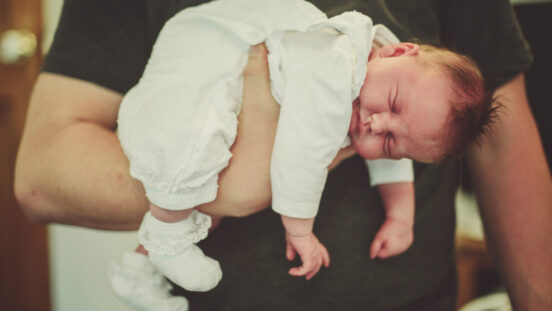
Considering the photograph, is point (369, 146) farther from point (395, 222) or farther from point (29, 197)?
point (29, 197)

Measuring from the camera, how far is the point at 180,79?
1.79 ft

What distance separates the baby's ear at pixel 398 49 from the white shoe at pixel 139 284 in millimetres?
489

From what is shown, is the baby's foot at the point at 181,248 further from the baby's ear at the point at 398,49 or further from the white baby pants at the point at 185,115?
the baby's ear at the point at 398,49

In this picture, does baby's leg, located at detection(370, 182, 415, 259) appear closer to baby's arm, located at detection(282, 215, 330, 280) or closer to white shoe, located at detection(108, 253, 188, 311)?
baby's arm, located at detection(282, 215, 330, 280)

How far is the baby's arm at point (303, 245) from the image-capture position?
59 centimetres

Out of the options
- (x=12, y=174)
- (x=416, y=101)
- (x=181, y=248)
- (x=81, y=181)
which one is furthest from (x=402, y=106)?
(x=12, y=174)

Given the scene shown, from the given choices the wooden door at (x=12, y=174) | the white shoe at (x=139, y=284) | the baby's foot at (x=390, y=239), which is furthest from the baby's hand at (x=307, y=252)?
the wooden door at (x=12, y=174)

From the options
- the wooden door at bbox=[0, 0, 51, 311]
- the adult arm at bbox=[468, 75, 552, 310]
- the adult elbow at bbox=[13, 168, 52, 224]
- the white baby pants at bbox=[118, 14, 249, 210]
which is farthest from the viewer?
the wooden door at bbox=[0, 0, 51, 311]

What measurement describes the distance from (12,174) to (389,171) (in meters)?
1.37

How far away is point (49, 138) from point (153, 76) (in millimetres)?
207

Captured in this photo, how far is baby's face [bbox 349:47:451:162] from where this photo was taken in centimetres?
56

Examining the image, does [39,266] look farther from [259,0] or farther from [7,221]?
[259,0]

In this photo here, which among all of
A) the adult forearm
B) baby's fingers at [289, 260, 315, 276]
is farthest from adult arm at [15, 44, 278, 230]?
baby's fingers at [289, 260, 315, 276]

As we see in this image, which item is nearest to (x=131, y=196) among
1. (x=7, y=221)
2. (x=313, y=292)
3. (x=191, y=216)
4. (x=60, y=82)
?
(x=191, y=216)
